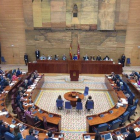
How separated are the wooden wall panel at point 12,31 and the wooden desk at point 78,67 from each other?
448 cm

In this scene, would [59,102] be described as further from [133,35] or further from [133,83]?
[133,35]

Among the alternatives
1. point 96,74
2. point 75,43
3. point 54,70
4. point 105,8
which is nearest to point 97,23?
point 105,8

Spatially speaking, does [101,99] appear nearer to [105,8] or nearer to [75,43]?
[75,43]

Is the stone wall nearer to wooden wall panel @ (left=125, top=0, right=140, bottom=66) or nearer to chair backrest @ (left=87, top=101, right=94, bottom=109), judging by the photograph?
wooden wall panel @ (left=125, top=0, right=140, bottom=66)

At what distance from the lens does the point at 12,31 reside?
65.5ft

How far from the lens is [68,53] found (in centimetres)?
2017

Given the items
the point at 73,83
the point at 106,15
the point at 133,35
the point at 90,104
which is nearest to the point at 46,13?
the point at 106,15

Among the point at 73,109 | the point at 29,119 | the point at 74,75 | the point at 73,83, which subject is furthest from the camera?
the point at 74,75

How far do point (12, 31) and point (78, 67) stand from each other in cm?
936

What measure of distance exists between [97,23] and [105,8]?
1.80 metres

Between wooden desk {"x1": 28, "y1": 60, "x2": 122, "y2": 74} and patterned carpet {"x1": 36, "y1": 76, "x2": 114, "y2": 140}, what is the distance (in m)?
1.23

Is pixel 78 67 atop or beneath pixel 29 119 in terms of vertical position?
atop

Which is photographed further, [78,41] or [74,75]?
[78,41]

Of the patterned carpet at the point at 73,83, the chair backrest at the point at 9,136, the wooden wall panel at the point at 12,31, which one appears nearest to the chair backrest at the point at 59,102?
the patterned carpet at the point at 73,83
